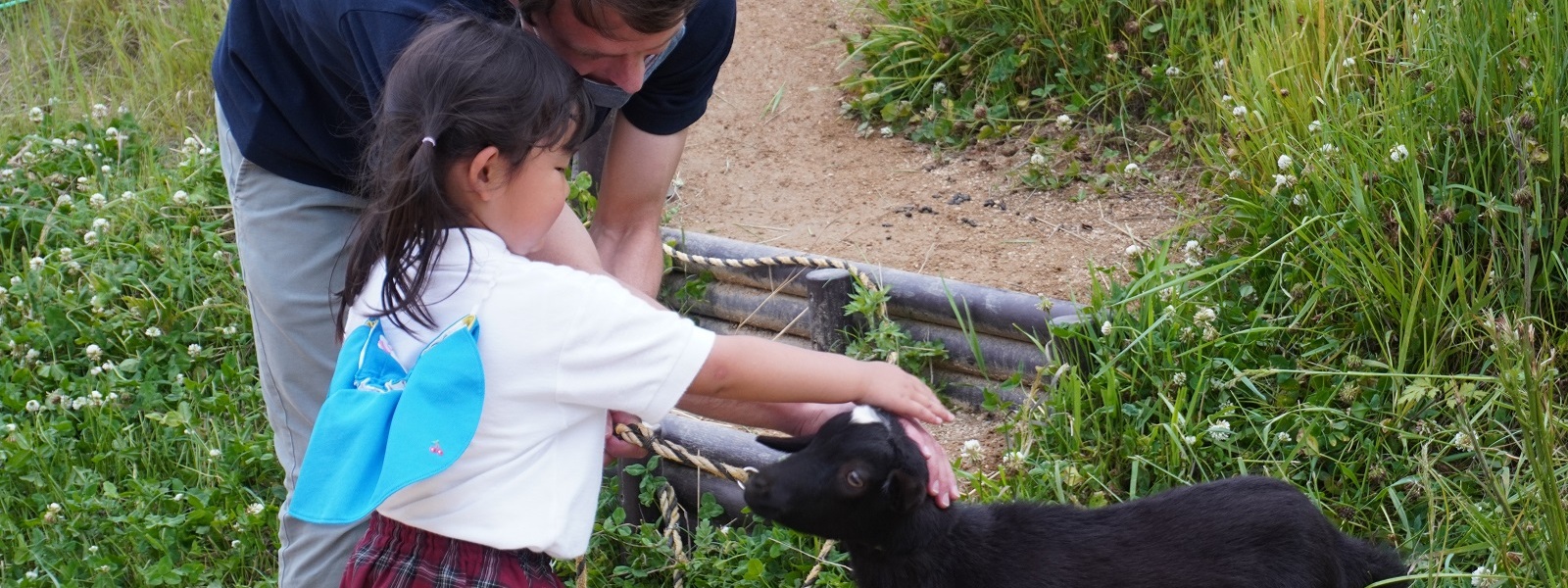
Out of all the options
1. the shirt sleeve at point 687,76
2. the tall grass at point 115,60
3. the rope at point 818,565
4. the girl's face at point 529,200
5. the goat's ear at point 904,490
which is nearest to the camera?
the girl's face at point 529,200

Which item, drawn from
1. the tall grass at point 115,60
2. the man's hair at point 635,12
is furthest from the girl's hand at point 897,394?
the tall grass at point 115,60

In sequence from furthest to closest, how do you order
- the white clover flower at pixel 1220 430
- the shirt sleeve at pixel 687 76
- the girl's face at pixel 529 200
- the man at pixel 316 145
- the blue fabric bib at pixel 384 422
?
the white clover flower at pixel 1220 430 → the shirt sleeve at pixel 687 76 → the man at pixel 316 145 → the girl's face at pixel 529 200 → the blue fabric bib at pixel 384 422

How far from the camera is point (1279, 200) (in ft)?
11.8

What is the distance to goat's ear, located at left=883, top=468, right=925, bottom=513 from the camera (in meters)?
2.61

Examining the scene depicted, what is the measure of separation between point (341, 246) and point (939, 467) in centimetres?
139

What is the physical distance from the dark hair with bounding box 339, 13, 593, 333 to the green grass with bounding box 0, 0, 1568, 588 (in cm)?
150

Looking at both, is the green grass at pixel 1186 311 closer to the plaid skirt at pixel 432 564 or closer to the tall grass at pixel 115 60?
the tall grass at pixel 115 60

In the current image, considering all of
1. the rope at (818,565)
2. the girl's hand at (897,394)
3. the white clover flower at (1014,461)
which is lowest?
the rope at (818,565)

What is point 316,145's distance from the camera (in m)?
2.79

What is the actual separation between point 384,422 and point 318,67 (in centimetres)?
87

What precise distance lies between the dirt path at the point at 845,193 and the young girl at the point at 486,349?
6.40 feet

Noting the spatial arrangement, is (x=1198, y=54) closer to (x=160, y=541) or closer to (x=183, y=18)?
(x=160, y=541)

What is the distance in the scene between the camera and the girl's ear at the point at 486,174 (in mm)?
2182

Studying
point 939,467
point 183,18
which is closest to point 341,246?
point 939,467
